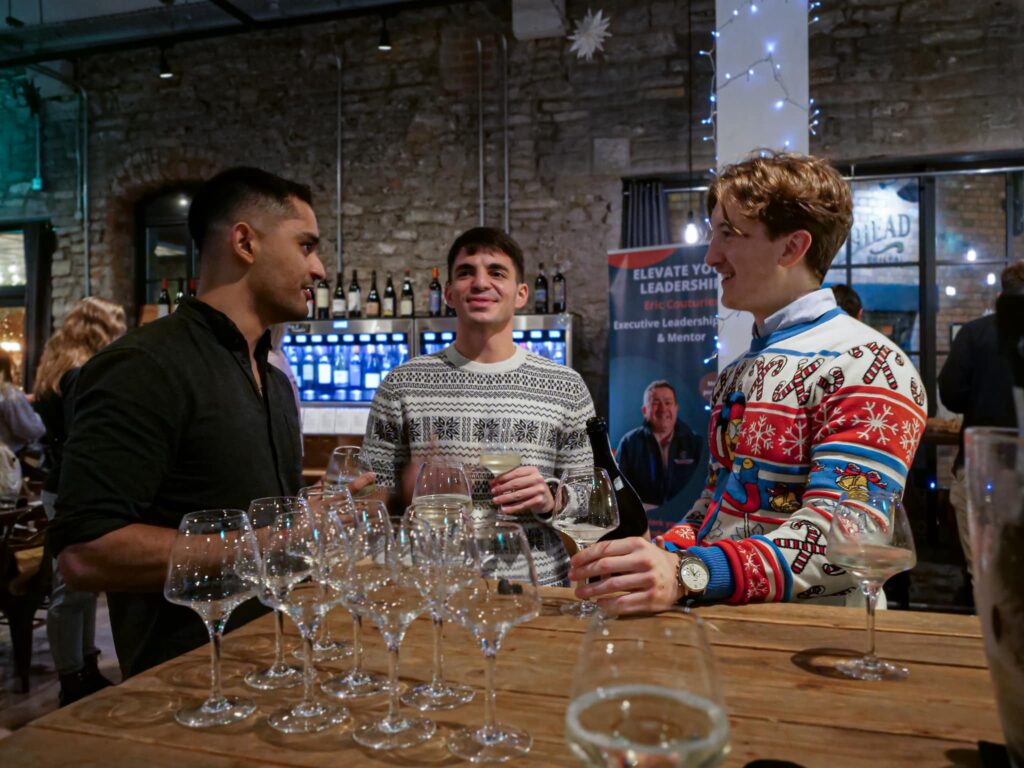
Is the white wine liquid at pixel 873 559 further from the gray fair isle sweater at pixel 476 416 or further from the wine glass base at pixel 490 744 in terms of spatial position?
the gray fair isle sweater at pixel 476 416

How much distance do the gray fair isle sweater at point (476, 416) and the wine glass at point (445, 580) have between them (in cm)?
125

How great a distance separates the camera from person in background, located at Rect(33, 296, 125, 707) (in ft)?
11.0

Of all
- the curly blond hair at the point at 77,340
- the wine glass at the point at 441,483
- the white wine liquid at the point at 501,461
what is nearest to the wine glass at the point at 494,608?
the wine glass at the point at 441,483

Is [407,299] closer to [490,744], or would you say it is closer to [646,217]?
[646,217]

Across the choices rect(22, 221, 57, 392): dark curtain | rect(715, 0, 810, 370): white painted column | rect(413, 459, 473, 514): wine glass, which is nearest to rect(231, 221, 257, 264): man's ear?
rect(413, 459, 473, 514): wine glass

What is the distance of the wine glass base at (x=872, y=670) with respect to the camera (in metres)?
1.11

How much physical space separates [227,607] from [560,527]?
26.6 inches

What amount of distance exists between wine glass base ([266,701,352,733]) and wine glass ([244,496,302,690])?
11cm

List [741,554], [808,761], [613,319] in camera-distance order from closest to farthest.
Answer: [808,761] < [741,554] < [613,319]

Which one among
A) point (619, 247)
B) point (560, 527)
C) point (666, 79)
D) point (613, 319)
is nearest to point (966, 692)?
point (560, 527)

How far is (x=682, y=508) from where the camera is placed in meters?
4.65

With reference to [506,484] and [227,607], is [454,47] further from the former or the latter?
[227,607]

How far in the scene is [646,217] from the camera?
5.75m

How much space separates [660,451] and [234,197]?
331 centimetres
